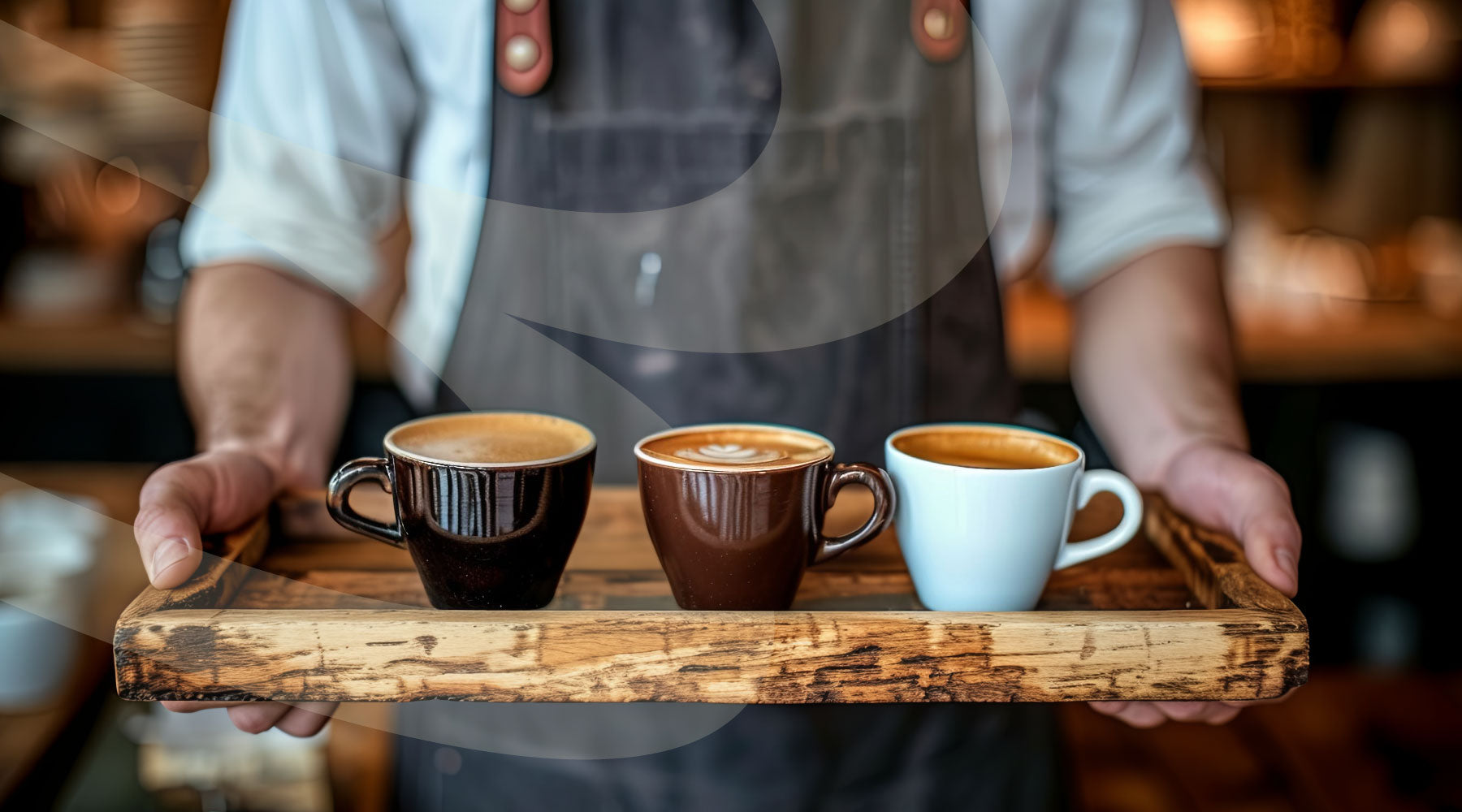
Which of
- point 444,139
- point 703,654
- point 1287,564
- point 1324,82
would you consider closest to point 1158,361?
point 1287,564

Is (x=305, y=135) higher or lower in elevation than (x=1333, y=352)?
higher

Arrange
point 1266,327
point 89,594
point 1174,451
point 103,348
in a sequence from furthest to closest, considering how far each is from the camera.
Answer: point 1266,327, point 103,348, point 89,594, point 1174,451

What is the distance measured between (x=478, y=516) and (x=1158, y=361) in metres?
0.72

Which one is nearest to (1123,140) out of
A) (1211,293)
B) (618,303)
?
(1211,293)

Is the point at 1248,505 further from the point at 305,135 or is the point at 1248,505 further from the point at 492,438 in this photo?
the point at 305,135

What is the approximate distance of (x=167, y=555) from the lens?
67 cm

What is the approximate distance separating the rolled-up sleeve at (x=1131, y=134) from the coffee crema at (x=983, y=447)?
0.41 m

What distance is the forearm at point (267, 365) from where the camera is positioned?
955 mm

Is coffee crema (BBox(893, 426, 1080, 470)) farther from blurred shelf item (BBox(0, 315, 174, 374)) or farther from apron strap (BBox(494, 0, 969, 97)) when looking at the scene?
blurred shelf item (BBox(0, 315, 174, 374))

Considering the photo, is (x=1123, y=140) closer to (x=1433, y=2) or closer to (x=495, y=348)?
(x=495, y=348)

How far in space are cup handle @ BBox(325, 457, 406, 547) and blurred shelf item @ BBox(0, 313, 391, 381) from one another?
1.53 metres

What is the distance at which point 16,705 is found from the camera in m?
1.35

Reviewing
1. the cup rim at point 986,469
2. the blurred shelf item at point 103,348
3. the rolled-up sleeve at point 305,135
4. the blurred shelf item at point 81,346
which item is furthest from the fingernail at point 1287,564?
the blurred shelf item at point 81,346

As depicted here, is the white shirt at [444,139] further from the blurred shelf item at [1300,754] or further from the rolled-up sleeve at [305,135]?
the blurred shelf item at [1300,754]
